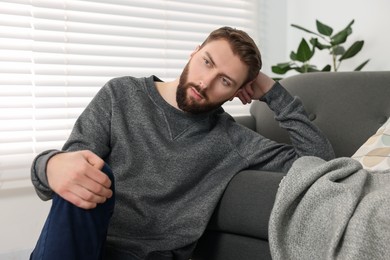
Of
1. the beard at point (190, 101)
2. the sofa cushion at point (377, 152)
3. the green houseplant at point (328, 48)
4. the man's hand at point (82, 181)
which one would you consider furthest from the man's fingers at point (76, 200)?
the green houseplant at point (328, 48)

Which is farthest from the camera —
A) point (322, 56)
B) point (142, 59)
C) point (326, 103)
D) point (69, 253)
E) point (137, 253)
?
point (322, 56)

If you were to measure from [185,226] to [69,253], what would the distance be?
0.34 m

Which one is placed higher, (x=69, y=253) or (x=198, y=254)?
(x=69, y=253)

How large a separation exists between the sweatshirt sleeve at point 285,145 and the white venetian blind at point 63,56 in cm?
100

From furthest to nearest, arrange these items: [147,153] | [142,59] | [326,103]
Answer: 1. [142,59]
2. [326,103]
3. [147,153]

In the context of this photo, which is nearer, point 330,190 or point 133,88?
point 330,190

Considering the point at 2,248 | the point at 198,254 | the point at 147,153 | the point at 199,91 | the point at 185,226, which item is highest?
the point at 199,91

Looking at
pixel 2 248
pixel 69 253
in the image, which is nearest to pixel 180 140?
pixel 69 253

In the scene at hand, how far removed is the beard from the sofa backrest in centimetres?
51

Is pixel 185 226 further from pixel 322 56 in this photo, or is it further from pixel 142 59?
pixel 322 56

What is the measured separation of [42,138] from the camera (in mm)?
1820

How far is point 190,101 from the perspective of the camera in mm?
1134

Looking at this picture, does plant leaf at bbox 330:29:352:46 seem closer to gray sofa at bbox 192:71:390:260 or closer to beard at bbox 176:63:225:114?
gray sofa at bbox 192:71:390:260

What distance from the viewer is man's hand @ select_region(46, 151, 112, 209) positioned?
0.73 meters
